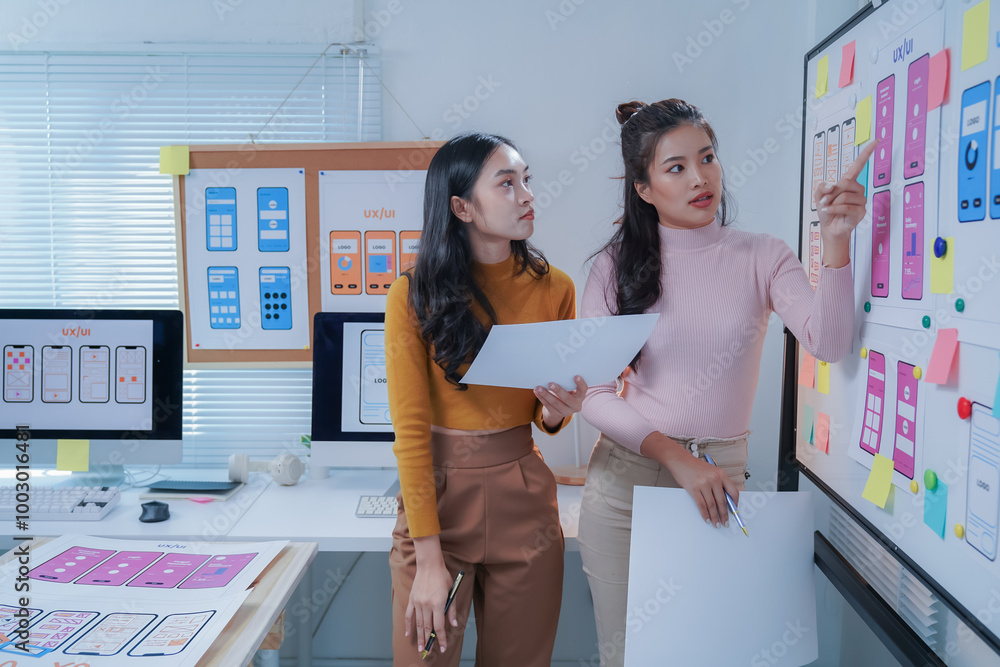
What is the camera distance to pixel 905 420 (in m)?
0.98

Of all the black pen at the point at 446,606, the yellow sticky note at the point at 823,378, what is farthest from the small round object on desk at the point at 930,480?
the black pen at the point at 446,606

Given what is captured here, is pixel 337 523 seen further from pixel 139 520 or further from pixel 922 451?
pixel 922 451

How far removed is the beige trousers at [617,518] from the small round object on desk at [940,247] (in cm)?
48

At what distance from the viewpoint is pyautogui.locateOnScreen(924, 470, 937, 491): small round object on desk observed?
0.90 m

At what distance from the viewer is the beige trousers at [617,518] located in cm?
121

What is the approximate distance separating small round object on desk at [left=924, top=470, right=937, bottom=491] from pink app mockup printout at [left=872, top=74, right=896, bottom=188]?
446 millimetres

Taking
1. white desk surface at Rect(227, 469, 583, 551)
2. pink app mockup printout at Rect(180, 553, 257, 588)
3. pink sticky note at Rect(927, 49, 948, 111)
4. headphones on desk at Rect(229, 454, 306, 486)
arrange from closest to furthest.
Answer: pink sticky note at Rect(927, 49, 948, 111) → pink app mockup printout at Rect(180, 553, 257, 588) → white desk surface at Rect(227, 469, 583, 551) → headphones on desk at Rect(229, 454, 306, 486)

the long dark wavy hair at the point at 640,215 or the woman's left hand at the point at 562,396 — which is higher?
the long dark wavy hair at the point at 640,215

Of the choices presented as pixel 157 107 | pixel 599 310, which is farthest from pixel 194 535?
pixel 157 107

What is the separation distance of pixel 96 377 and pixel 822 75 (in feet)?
6.44

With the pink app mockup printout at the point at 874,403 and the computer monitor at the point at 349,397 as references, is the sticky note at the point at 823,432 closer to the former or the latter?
the pink app mockup printout at the point at 874,403

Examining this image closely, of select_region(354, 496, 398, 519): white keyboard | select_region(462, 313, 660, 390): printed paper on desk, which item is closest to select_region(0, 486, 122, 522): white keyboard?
select_region(354, 496, 398, 519): white keyboard

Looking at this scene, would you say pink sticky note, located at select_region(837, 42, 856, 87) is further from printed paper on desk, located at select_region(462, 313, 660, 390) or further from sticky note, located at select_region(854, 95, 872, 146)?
printed paper on desk, located at select_region(462, 313, 660, 390)

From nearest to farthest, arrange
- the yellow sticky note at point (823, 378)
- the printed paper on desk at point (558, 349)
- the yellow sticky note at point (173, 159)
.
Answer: the printed paper on desk at point (558, 349) < the yellow sticky note at point (823, 378) < the yellow sticky note at point (173, 159)
